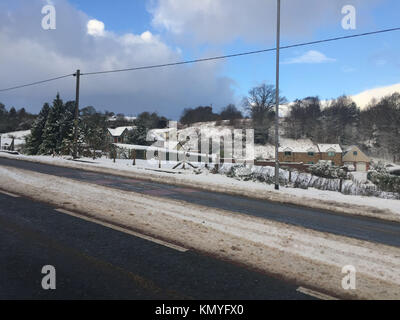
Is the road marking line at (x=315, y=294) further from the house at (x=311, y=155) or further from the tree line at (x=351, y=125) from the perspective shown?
the tree line at (x=351, y=125)

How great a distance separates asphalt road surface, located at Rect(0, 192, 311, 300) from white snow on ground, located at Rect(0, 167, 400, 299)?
48cm

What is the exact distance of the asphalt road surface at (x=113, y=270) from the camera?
3.59m

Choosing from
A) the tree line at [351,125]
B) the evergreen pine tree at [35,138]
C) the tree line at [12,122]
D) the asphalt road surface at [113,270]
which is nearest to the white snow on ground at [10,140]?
the tree line at [12,122]

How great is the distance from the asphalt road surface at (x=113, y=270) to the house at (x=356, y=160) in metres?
61.9

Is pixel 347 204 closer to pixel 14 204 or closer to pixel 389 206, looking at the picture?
pixel 389 206

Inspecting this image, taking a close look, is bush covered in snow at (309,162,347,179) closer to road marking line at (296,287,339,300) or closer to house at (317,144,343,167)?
road marking line at (296,287,339,300)

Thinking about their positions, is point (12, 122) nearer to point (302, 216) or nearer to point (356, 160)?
point (356, 160)

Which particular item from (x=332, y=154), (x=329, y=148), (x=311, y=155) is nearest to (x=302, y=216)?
(x=311, y=155)

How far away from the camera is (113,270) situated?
416 cm

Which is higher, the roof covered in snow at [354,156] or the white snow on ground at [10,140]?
the white snow on ground at [10,140]

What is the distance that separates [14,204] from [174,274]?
603 cm

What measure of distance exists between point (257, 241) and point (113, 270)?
285cm

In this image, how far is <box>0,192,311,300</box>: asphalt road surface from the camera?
3.59 meters
